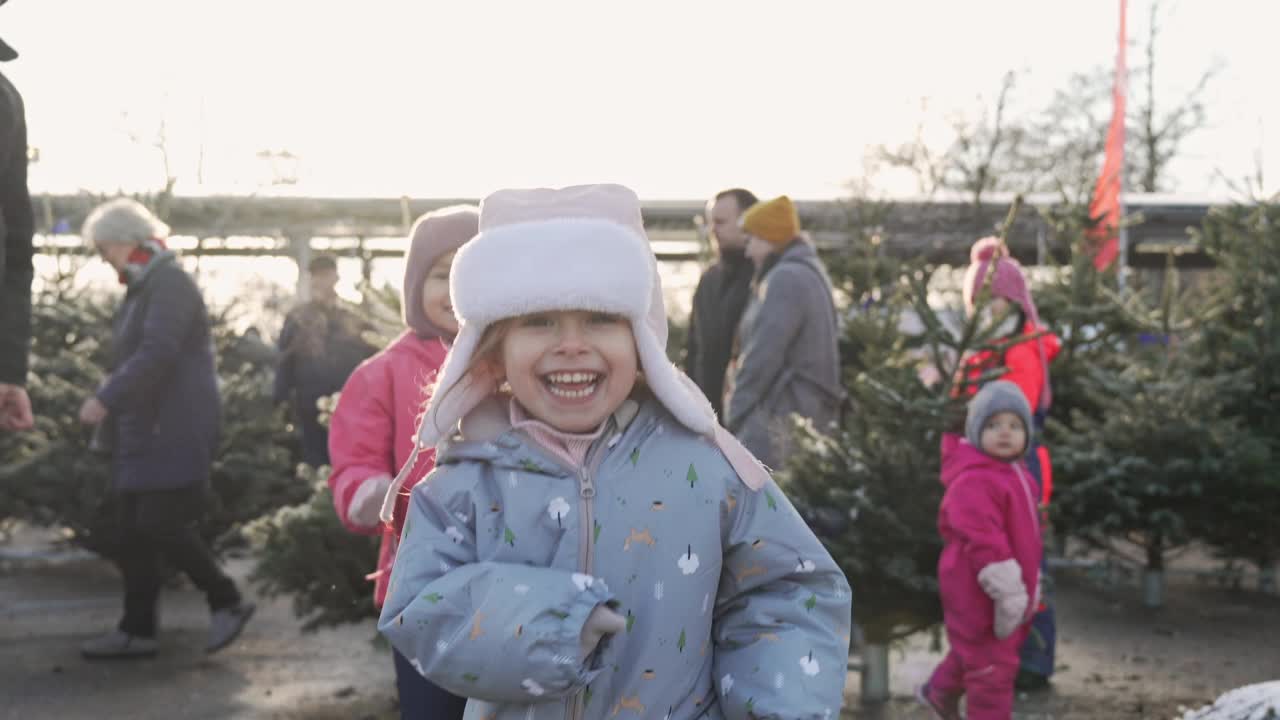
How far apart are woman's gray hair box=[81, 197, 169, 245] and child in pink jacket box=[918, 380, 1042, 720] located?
151 inches

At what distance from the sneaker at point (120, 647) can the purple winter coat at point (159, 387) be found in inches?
33.1

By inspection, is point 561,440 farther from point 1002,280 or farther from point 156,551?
point 156,551

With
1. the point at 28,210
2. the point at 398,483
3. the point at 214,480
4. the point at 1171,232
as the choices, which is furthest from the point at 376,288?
the point at 1171,232

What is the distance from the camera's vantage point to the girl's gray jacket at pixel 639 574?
7.87 ft

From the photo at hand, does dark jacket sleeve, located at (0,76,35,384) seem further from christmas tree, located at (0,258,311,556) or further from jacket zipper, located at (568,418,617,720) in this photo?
christmas tree, located at (0,258,311,556)

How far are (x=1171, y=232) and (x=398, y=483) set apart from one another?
21279mm

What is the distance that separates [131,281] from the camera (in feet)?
23.5

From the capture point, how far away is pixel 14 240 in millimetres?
4246

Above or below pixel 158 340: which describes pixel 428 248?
above

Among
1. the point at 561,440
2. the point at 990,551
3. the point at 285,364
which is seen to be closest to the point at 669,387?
the point at 561,440

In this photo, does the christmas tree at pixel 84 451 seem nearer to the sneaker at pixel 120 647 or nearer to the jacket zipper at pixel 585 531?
the sneaker at pixel 120 647

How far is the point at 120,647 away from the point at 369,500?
4170 mm

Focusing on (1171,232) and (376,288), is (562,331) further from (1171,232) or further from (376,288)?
(1171,232)

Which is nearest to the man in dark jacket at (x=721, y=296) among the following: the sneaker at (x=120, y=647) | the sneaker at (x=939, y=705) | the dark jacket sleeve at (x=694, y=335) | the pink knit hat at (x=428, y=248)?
the dark jacket sleeve at (x=694, y=335)
